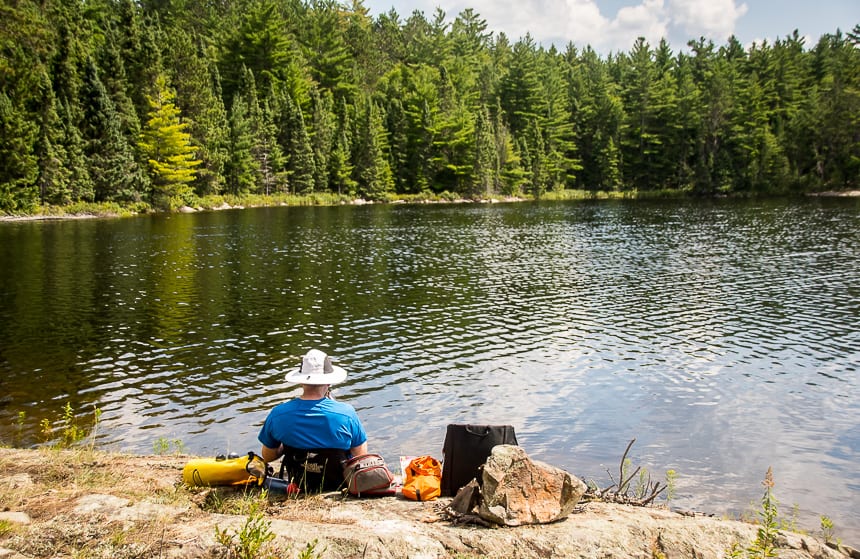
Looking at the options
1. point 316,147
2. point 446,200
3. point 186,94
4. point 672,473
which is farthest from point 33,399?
point 446,200

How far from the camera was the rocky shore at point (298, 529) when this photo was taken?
4547 millimetres

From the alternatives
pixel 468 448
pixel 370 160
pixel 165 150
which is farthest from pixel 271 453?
pixel 370 160

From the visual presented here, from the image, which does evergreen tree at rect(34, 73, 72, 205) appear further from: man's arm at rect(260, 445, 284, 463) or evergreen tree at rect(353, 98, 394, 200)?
man's arm at rect(260, 445, 284, 463)

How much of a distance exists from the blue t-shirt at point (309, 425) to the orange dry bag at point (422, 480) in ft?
2.56

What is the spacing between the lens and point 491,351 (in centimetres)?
1543

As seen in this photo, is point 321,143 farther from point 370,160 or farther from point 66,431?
point 66,431

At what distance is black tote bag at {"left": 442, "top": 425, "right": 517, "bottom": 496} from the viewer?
21.1 ft

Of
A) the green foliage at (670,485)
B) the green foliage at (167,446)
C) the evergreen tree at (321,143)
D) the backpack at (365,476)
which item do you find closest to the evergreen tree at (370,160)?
the evergreen tree at (321,143)

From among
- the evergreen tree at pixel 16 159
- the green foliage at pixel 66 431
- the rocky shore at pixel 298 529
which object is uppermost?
the evergreen tree at pixel 16 159

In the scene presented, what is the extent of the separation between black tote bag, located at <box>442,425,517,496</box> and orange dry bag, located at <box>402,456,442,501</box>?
12cm

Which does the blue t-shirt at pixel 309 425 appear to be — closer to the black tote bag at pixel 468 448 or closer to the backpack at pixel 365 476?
the backpack at pixel 365 476

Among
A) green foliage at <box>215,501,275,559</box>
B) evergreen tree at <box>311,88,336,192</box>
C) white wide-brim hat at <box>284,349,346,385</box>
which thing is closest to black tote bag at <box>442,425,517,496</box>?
white wide-brim hat at <box>284,349,346,385</box>

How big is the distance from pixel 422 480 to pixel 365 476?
58 centimetres

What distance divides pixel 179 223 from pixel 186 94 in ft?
89.7
